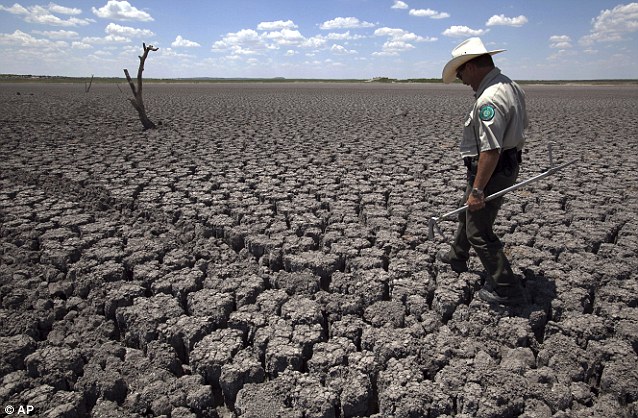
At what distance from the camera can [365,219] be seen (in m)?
4.33

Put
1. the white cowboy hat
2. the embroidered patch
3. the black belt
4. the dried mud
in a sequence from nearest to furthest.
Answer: the dried mud
the embroidered patch
the white cowboy hat
the black belt

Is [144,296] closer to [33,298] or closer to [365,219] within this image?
[33,298]

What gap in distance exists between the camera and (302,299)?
2859 mm

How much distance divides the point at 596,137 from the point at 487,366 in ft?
29.0

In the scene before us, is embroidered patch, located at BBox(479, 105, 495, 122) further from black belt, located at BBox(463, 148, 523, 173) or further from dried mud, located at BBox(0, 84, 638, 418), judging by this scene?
dried mud, located at BBox(0, 84, 638, 418)

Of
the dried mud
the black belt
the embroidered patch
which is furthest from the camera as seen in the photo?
the black belt

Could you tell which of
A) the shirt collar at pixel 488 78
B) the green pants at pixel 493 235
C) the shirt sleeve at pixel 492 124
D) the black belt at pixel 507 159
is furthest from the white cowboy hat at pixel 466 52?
the green pants at pixel 493 235

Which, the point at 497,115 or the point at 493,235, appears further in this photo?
the point at 493,235

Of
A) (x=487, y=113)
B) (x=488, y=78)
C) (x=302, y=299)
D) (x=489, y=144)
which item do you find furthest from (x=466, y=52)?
(x=302, y=299)

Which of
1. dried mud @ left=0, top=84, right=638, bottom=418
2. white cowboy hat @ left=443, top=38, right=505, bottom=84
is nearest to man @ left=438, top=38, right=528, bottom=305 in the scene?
white cowboy hat @ left=443, top=38, right=505, bottom=84

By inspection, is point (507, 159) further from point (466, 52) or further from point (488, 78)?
point (466, 52)

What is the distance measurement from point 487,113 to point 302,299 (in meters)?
1.66

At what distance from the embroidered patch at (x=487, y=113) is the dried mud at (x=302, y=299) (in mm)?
1191

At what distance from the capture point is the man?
7.48 ft
